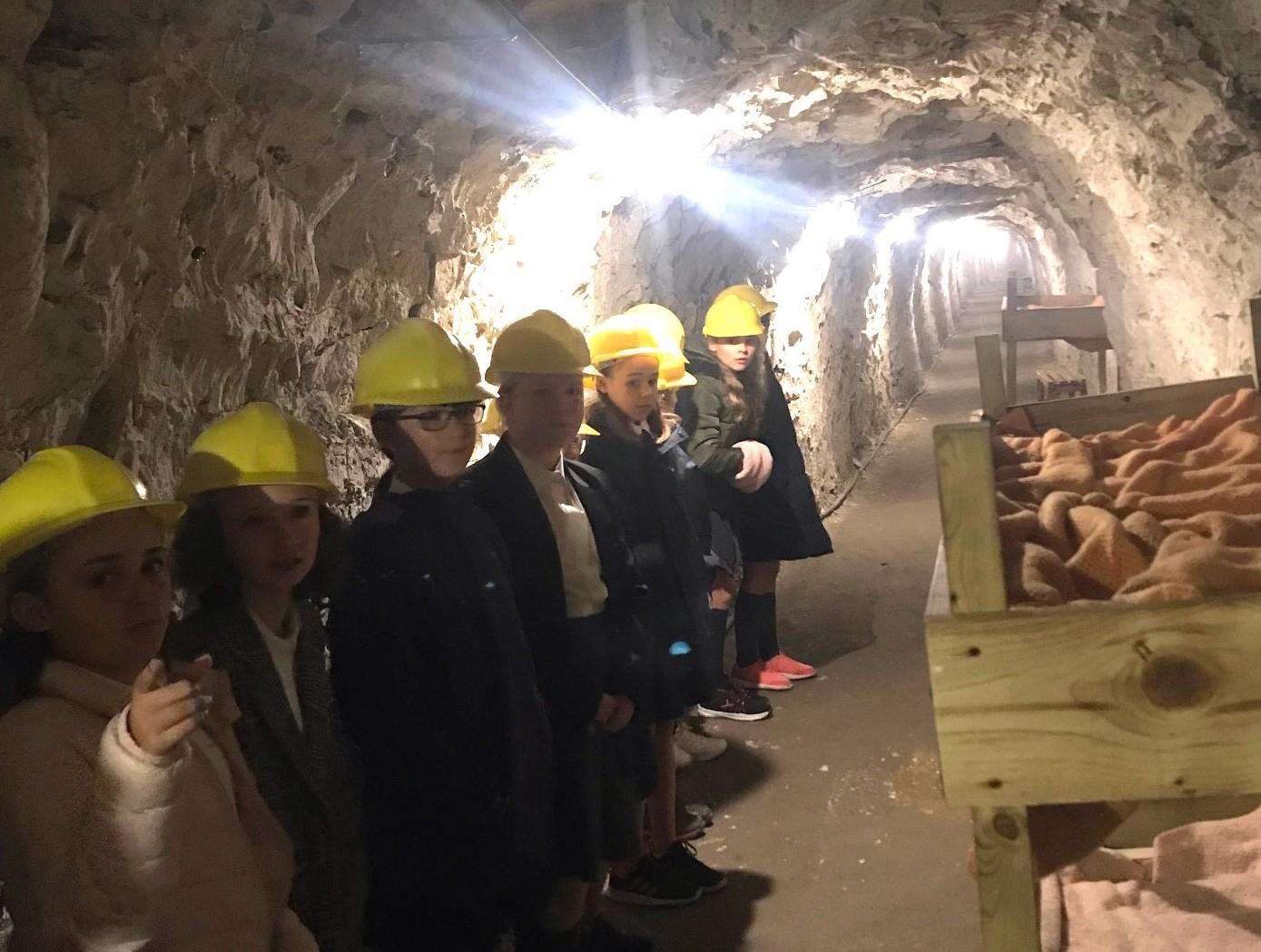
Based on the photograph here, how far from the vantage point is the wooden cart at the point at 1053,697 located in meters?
1.29

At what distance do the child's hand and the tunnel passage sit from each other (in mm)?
976

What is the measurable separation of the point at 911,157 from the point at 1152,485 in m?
6.66

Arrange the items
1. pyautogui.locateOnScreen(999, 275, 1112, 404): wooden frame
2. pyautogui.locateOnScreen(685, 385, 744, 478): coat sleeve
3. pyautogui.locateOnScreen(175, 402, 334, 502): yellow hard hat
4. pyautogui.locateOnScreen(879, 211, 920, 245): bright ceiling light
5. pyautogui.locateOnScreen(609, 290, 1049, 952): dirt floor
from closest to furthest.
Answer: pyautogui.locateOnScreen(175, 402, 334, 502): yellow hard hat
pyautogui.locateOnScreen(609, 290, 1049, 952): dirt floor
pyautogui.locateOnScreen(685, 385, 744, 478): coat sleeve
pyautogui.locateOnScreen(999, 275, 1112, 404): wooden frame
pyautogui.locateOnScreen(879, 211, 920, 245): bright ceiling light

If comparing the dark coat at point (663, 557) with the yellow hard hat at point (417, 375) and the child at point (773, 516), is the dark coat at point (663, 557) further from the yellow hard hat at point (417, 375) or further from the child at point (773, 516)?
the child at point (773, 516)

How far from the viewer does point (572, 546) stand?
2.77 metres

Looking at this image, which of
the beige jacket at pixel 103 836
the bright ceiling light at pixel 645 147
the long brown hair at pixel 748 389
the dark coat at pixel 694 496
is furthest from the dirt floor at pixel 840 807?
the bright ceiling light at pixel 645 147

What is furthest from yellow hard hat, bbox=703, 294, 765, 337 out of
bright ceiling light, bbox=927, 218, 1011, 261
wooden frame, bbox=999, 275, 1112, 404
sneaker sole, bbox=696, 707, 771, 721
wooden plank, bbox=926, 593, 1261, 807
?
bright ceiling light, bbox=927, 218, 1011, 261

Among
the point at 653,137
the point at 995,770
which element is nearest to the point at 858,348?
the point at 653,137

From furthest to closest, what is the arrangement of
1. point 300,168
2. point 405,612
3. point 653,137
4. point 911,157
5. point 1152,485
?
1. point 911,157
2. point 653,137
3. point 300,168
4. point 405,612
5. point 1152,485

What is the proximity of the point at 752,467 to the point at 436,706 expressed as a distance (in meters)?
2.86

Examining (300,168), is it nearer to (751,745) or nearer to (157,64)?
(157,64)

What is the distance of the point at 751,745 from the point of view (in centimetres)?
451

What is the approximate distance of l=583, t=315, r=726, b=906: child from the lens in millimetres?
3279

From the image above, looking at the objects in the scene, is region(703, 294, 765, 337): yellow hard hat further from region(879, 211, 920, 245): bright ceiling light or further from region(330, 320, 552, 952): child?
region(879, 211, 920, 245): bright ceiling light
